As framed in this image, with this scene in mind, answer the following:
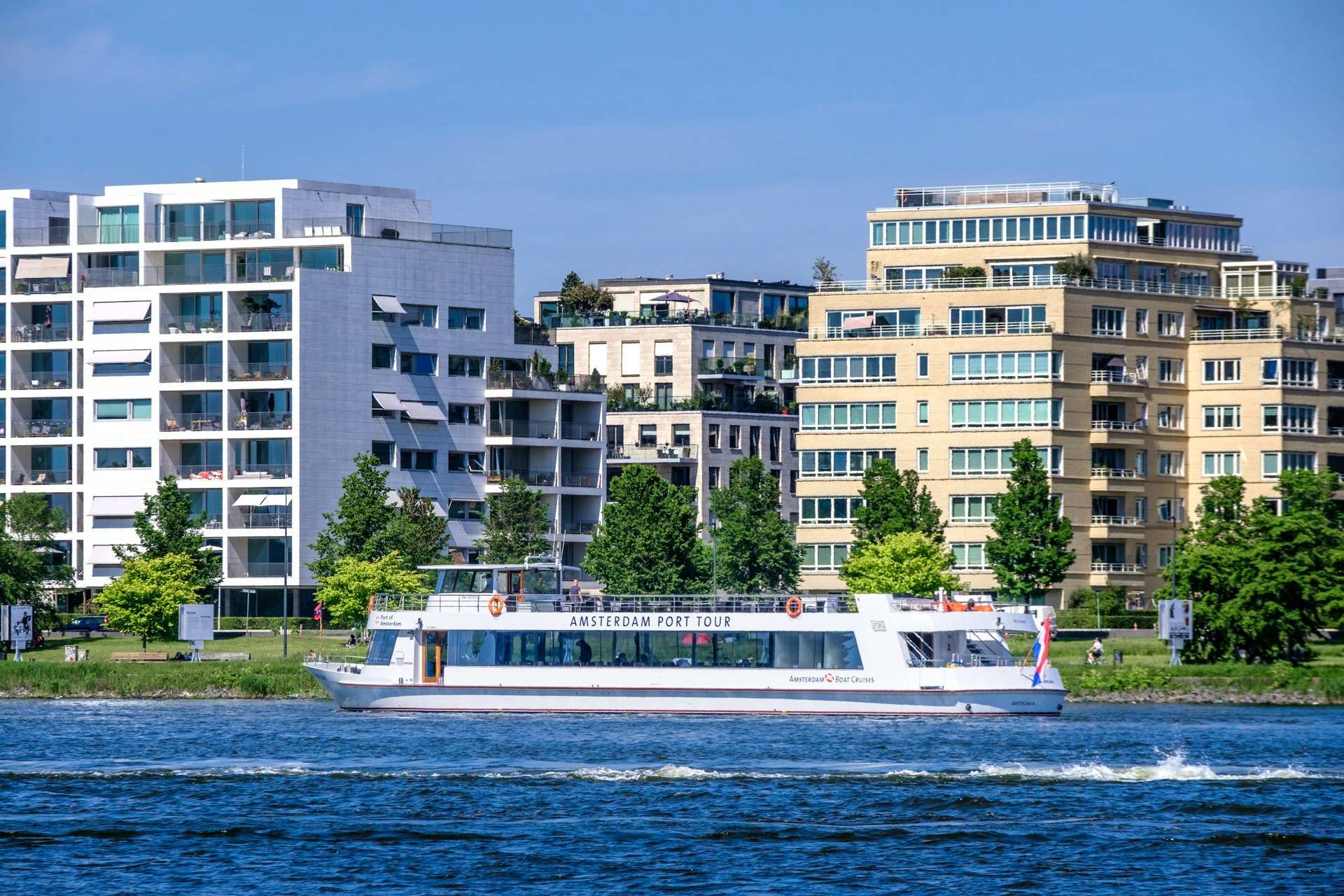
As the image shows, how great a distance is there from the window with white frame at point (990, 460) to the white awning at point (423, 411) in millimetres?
31332

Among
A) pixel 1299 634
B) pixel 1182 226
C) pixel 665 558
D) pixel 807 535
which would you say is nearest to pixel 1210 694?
pixel 1299 634

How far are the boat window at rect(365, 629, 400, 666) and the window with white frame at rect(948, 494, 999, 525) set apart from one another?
174ft

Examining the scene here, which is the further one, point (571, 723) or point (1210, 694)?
point (1210, 694)

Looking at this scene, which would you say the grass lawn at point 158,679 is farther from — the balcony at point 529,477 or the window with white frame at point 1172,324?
the window with white frame at point 1172,324

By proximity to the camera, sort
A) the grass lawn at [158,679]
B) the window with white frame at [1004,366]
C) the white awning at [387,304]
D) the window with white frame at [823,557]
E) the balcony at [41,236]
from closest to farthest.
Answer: the grass lawn at [158,679] → the window with white frame at [1004,366] → the white awning at [387,304] → the window with white frame at [823,557] → the balcony at [41,236]

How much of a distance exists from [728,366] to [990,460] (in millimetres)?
43386

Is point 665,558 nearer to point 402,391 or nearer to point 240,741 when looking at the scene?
point 402,391

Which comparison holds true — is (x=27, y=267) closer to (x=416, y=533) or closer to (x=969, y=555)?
(x=416, y=533)

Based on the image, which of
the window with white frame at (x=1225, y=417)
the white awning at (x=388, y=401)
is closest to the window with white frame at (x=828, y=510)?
the window with white frame at (x=1225, y=417)

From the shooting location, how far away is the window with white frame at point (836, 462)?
133375mm

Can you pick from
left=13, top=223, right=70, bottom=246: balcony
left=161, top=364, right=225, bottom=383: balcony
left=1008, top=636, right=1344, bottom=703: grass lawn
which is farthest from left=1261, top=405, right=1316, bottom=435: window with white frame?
left=13, top=223, right=70, bottom=246: balcony

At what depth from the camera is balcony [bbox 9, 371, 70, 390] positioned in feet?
452

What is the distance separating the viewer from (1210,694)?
88000 millimetres

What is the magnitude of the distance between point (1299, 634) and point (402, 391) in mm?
61503
